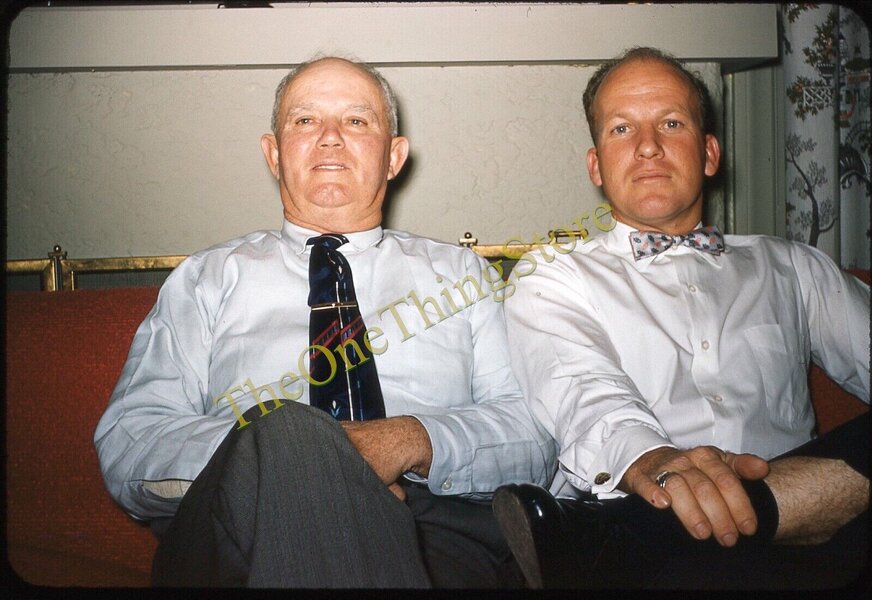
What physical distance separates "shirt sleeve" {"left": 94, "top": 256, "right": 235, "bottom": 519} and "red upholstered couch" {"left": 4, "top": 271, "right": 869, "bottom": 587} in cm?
15

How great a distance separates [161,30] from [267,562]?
1513 mm

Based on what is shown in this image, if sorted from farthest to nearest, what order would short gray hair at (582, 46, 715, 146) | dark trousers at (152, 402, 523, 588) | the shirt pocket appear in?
1. short gray hair at (582, 46, 715, 146)
2. the shirt pocket
3. dark trousers at (152, 402, 523, 588)

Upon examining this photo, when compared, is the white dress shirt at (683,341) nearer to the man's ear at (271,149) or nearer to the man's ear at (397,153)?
the man's ear at (397,153)

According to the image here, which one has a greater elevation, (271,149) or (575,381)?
(271,149)

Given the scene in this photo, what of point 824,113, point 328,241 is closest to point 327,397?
point 328,241

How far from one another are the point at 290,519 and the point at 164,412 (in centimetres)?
44

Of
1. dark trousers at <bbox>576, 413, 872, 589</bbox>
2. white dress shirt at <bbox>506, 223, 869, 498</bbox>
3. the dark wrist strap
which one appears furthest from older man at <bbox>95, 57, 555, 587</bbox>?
the dark wrist strap

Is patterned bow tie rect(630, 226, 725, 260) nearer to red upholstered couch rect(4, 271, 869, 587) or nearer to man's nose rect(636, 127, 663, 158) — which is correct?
man's nose rect(636, 127, 663, 158)

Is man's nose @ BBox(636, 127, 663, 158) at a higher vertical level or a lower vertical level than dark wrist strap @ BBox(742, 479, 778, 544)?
higher

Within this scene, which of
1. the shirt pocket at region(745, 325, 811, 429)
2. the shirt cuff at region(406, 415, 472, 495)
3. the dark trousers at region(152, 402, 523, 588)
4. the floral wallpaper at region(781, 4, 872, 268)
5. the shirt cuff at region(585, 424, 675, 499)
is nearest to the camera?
the dark trousers at region(152, 402, 523, 588)

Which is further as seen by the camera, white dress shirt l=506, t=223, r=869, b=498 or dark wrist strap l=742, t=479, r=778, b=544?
white dress shirt l=506, t=223, r=869, b=498

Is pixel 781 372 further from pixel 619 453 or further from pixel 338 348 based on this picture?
pixel 338 348

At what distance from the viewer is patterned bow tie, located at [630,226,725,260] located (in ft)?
4.06

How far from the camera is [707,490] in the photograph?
0.78m
